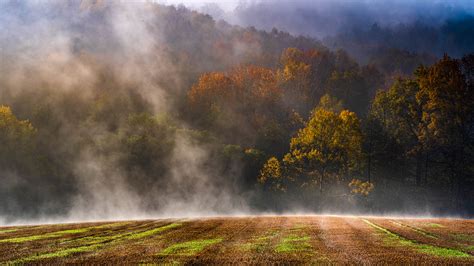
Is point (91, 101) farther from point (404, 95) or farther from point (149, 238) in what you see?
point (149, 238)

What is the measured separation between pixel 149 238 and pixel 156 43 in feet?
418

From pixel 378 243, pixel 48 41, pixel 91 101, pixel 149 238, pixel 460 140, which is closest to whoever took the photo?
pixel 378 243

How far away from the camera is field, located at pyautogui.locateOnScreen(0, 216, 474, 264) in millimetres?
17375

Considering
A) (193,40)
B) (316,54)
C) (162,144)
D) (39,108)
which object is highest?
(193,40)

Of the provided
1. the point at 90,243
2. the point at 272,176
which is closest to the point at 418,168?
the point at 272,176

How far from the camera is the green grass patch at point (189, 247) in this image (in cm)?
1862

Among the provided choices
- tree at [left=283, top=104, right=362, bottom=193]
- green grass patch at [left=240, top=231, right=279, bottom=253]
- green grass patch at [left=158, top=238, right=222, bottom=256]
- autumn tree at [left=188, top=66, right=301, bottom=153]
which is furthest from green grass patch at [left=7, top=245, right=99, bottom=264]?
autumn tree at [left=188, top=66, right=301, bottom=153]

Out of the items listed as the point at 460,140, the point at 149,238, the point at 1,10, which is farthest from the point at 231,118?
the point at 1,10

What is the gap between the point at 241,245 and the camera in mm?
20703

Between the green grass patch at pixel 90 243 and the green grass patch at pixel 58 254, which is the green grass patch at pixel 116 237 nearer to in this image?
the green grass patch at pixel 90 243

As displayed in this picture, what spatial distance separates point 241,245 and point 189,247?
218 cm

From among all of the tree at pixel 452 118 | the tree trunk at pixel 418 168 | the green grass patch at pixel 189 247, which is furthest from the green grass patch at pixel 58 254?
the tree trunk at pixel 418 168

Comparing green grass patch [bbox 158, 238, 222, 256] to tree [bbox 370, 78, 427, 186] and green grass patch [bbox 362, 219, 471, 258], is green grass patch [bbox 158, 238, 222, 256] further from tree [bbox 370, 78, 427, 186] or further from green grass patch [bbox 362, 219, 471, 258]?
tree [bbox 370, 78, 427, 186]

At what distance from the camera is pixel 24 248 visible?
65.9 ft
